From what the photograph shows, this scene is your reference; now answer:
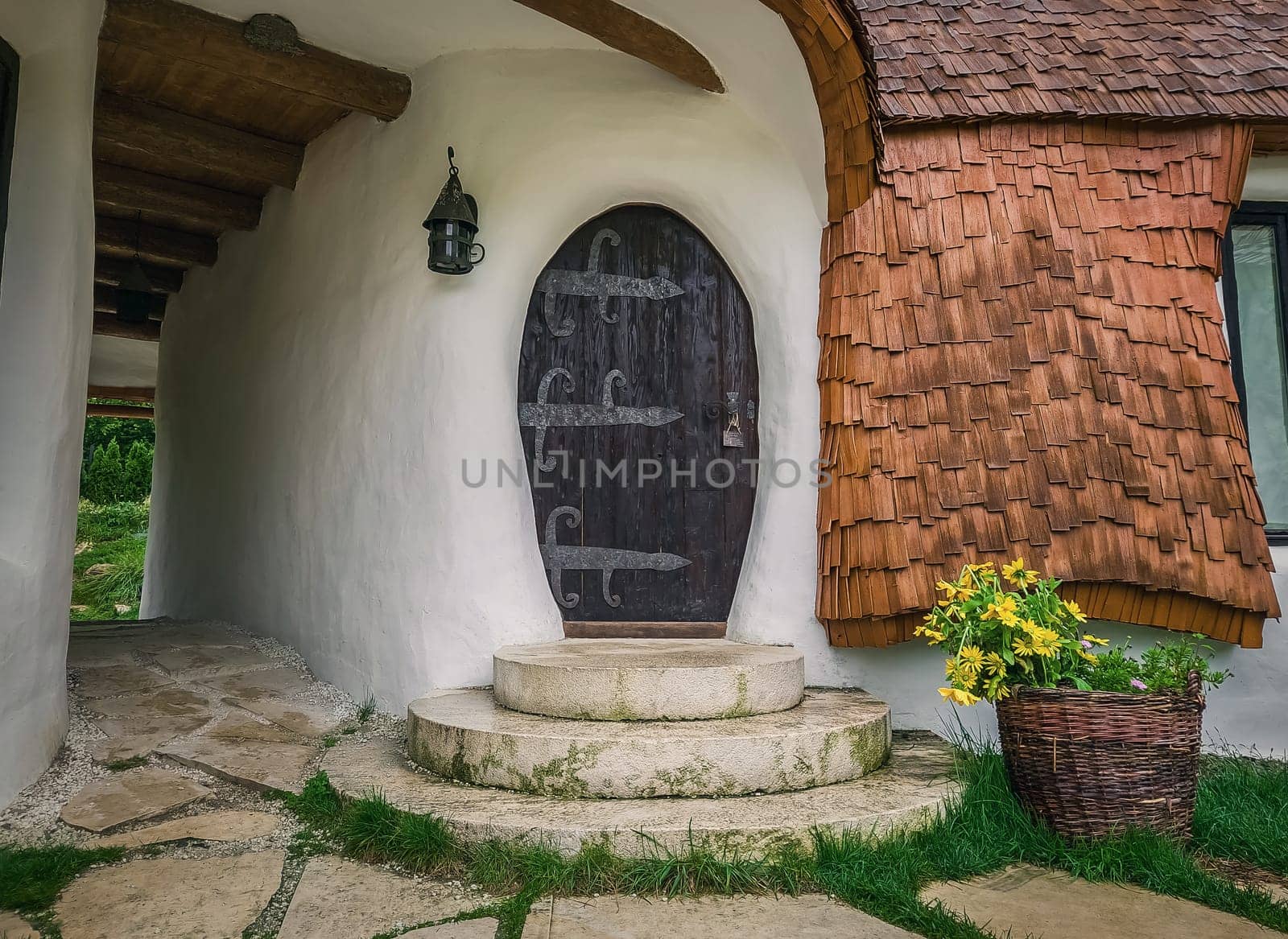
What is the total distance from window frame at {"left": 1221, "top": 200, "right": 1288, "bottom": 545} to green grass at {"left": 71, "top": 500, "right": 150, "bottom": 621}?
370 inches

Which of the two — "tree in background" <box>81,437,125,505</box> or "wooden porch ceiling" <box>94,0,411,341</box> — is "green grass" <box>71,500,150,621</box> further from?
"wooden porch ceiling" <box>94,0,411,341</box>

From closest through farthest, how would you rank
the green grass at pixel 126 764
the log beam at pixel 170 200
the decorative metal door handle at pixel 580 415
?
the green grass at pixel 126 764 < the decorative metal door handle at pixel 580 415 < the log beam at pixel 170 200

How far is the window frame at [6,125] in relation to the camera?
252cm

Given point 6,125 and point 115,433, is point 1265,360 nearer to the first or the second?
point 6,125

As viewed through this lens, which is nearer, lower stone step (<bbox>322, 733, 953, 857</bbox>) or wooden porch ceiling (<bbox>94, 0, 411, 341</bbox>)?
lower stone step (<bbox>322, 733, 953, 857</bbox>)

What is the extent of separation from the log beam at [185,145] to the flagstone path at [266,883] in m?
2.45

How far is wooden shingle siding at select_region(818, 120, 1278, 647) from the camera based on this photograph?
118 inches

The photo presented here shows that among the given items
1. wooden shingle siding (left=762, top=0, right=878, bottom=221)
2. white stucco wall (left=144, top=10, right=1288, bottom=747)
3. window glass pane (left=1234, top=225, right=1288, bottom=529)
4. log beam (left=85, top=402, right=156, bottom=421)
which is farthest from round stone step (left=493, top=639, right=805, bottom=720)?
log beam (left=85, top=402, right=156, bottom=421)

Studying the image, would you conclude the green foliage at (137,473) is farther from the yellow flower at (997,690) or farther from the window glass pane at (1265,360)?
the window glass pane at (1265,360)

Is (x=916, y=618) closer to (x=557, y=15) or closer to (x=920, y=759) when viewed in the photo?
(x=920, y=759)

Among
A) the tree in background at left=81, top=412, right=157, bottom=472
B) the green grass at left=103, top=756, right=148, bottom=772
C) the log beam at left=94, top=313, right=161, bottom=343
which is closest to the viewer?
the green grass at left=103, top=756, right=148, bottom=772

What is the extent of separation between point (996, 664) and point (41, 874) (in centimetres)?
239

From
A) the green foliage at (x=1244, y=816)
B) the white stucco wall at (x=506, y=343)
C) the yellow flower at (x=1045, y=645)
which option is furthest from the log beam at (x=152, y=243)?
the green foliage at (x=1244, y=816)

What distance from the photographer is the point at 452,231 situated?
326 centimetres
